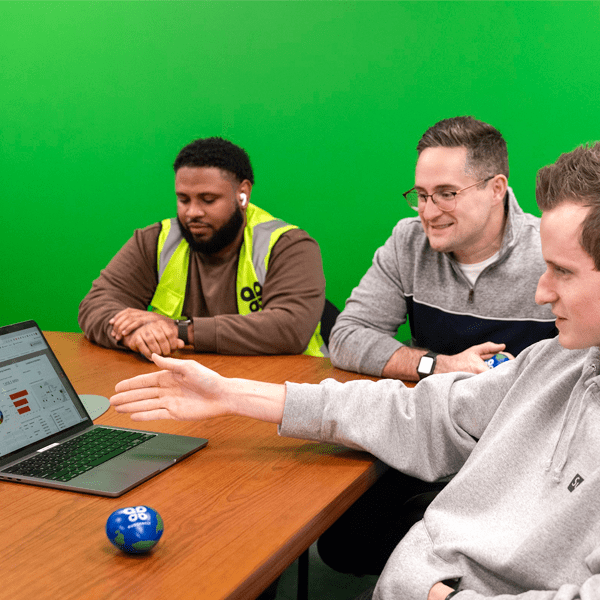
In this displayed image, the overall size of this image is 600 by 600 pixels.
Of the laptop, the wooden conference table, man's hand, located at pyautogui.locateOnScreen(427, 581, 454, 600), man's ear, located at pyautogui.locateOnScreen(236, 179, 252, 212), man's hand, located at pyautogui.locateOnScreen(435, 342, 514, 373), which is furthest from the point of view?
man's ear, located at pyautogui.locateOnScreen(236, 179, 252, 212)

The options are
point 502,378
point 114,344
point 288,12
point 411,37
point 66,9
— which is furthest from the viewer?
point 66,9

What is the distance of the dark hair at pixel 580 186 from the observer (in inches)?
36.6

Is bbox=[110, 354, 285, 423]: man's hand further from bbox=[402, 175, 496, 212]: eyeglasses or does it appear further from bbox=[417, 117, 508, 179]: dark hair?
bbox=[417, 117, 508, 179]: dark hair

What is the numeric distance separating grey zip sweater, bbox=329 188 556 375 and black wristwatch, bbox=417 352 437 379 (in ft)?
0.38

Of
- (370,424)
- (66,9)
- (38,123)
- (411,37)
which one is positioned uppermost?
(66,9)

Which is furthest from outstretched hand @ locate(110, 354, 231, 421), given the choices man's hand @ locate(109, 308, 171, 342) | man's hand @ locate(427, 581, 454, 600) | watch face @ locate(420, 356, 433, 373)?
man's hand @ locate(109, 308, 171, 342)

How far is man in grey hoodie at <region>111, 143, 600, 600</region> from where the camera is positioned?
3.02 ft

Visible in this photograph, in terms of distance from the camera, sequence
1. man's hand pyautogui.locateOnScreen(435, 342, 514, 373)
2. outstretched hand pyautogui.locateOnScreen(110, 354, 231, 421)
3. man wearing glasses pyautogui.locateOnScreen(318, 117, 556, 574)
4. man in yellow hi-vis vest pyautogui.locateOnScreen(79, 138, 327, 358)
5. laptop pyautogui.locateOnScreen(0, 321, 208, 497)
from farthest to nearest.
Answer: man in yellow hi-vis vest pyautogui.locateOnScreen(79, 138, 327, 358) < man wearing glasses pyautogui.locateOnScreen(318, 117, 556, 574) < man's hand pyautogui.locateOnScreen(435, 342, 514, 373) < outstretched hand pyautogui.locateOnScreen(110, 354, 231, 421) < laptop pyautogui.locateOnScreen(0, 321, 208, 497)

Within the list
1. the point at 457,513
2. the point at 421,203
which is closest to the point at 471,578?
the point at 457,513

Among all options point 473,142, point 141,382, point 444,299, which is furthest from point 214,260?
point 141,382

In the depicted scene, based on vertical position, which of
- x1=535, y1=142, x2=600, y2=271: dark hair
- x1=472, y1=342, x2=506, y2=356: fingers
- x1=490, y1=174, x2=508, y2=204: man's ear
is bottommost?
x1=472, y1=342, x2=506, y2=356: fingers

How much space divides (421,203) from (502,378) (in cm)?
95

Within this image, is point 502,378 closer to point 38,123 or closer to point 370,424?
point 370,424

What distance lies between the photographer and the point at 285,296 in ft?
7.52
